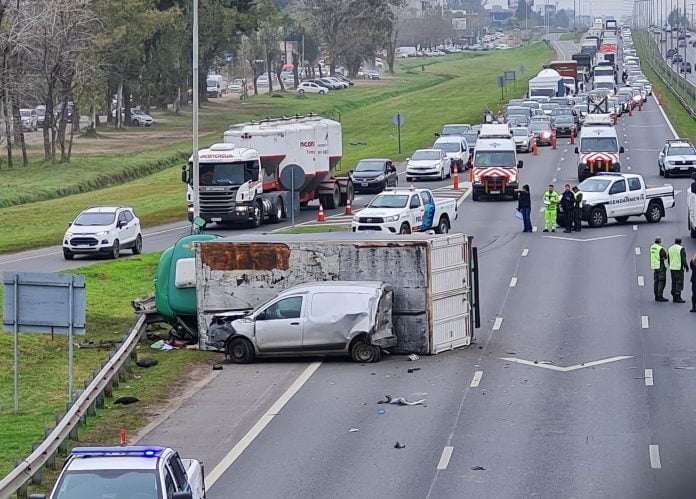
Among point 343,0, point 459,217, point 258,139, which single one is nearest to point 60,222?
point 258,139

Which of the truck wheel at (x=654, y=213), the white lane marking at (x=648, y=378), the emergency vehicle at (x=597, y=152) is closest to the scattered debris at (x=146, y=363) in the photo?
the white lane marking at (x=648, y=378)

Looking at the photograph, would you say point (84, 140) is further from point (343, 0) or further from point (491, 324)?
point (491, 324)

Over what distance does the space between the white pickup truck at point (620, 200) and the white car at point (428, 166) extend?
1711cm

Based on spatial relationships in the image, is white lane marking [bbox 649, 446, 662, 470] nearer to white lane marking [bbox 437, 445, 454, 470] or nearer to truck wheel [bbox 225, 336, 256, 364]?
white lane marking [bbox 437, 445, 454, 470]

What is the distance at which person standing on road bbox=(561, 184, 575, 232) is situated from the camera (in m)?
45.0

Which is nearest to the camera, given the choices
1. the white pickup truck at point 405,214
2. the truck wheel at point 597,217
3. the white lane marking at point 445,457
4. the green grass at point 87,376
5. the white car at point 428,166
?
the white lane marking at point 445,457

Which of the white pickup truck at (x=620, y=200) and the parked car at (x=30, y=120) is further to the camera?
the parked car at (x=30, y=120)

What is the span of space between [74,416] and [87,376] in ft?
19.6

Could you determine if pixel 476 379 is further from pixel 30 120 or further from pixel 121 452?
pixel 30 120

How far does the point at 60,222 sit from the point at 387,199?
55.8 ft

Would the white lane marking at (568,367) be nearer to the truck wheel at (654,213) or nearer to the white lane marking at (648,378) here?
the white lane marking at (648,378)

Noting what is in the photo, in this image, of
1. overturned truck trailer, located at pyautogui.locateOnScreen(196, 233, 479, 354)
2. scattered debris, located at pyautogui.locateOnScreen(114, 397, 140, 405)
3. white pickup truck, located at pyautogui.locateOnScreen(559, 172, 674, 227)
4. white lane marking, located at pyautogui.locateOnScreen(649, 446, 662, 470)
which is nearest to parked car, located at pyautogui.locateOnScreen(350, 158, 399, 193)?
white pickup truck, located at pyautogui.locateOnScreen(559, 172, 674, 227)

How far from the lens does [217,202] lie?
4947cm

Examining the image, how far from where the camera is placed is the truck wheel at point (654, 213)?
4722cm
